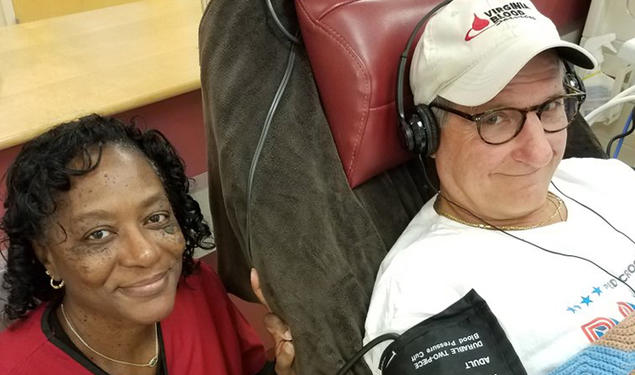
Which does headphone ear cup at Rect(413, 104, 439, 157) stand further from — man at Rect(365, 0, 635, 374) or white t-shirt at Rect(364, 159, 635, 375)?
white t-shirt at Rect(364, 159, 635, 375)

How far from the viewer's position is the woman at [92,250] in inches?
36.5

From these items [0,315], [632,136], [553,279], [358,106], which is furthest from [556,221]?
[0,315]

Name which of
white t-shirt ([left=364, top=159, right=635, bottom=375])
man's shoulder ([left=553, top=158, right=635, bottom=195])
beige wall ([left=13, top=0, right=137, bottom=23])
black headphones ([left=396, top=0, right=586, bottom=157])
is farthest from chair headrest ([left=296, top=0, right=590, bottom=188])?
beige wall ([left=13, top=0, right=137, bottom=23])

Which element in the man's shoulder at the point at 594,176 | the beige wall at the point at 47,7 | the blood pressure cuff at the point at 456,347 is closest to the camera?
the blood pressure cuff at the point at 456,347

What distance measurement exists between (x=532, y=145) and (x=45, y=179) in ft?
2.58

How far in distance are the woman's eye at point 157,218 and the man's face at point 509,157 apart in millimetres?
493

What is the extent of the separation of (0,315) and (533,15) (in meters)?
1.18

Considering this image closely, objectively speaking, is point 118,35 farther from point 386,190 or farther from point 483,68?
point 483,68

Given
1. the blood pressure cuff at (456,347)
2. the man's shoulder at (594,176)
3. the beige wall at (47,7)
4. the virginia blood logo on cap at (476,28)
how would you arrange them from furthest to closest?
the beige wall at (47,7) < the man's shoulder at (594,176) < the virginia blood logo on cap at (476,28) < the blood pressure cuff at (456,347)

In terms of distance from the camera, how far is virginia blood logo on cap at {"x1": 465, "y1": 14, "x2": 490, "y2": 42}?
0.98 m

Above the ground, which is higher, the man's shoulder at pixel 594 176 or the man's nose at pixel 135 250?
the man's nose at pixel 135 250

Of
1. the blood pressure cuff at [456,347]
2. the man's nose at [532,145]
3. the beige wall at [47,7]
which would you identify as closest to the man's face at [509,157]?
the man's nose at [532,145]

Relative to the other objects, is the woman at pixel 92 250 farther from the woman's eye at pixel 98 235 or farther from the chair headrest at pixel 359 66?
the chair headrest at pixel 359 66

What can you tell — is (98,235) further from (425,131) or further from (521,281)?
(521,281)
